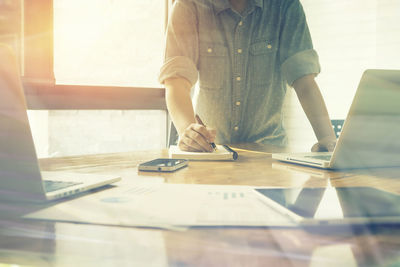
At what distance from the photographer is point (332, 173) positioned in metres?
0.77

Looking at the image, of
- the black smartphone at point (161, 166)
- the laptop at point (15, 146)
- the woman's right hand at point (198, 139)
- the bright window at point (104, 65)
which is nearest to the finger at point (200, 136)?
the woman's right hand at point (198, 139)

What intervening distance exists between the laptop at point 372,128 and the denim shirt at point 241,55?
81cm

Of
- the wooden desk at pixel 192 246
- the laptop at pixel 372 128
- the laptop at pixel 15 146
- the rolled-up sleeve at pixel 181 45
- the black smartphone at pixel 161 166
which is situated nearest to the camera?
the wooden desk at pixel 192 246

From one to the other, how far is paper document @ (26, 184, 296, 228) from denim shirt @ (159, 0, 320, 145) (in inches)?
42.8

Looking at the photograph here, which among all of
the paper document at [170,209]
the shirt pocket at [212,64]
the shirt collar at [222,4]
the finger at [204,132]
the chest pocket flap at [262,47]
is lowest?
the paper document at [170,209]

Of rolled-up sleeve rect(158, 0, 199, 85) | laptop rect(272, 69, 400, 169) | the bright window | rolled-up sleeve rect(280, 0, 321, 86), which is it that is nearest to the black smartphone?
laptop rect(272, 69, 400, 169)

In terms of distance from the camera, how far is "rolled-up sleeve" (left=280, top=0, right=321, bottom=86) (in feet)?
4.98

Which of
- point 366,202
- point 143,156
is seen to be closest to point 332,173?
point 366,202

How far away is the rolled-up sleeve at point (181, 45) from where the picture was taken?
1516mm

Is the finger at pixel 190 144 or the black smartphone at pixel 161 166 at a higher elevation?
the finger at pixel 190 144

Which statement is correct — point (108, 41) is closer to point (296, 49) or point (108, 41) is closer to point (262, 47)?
point (262, 47)

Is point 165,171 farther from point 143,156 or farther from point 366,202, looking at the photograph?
point 366,202

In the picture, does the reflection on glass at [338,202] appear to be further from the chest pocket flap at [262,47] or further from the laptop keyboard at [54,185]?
the chest pocket flap at [262,47]

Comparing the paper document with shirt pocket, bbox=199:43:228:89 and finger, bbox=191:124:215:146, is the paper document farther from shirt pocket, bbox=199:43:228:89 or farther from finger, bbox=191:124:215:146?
shirt pocket, bbox=199:43:228:89
